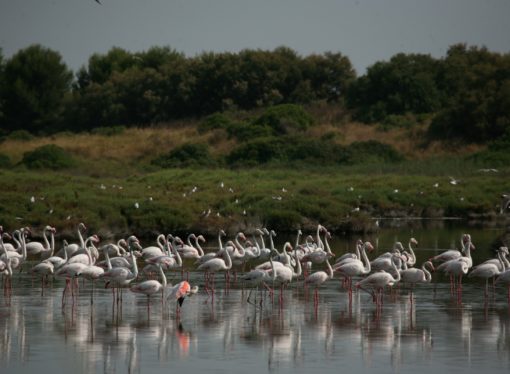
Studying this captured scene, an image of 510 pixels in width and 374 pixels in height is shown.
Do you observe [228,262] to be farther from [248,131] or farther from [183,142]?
[183,142]

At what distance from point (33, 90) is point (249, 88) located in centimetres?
1747

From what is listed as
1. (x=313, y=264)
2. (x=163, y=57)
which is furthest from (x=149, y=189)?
(x=163, y=57)

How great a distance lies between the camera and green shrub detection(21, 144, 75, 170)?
5600cm

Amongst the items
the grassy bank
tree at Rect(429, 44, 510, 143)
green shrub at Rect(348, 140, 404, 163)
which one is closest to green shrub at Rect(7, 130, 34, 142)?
the grassy bank

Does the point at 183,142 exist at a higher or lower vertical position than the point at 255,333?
higher

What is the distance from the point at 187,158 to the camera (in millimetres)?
58719

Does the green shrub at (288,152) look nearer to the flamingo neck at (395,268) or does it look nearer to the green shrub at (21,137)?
the green shrub at (21,137)

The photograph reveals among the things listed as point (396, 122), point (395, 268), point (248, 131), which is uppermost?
point (396, 122)

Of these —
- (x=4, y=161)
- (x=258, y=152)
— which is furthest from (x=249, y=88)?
(x=4, y=161)

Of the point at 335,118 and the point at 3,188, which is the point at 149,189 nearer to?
the point at 3,188

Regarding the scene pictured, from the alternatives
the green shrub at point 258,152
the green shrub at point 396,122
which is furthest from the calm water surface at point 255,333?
the green shrub at point 396,122

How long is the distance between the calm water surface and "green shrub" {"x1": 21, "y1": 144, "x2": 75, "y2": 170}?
33.1 meters

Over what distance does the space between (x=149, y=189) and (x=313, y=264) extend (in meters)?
17.2

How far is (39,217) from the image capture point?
33.7 m
